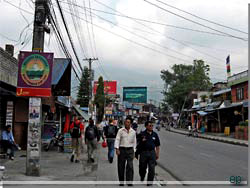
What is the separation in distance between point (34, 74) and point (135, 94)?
38.1 metres

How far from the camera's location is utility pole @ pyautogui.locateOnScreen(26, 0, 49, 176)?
942cm

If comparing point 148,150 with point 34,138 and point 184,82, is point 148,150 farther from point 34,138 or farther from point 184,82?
point 184,82

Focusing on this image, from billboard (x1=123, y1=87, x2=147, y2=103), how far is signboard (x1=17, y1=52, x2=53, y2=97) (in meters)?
37.4

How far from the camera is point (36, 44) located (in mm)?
10047

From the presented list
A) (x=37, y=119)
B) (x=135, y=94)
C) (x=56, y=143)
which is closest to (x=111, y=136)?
(x=37, y=119)

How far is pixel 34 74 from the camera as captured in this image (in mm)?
9844

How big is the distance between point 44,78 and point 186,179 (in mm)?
5166

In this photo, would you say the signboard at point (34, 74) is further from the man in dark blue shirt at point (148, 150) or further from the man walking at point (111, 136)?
the man walking at point (111, 136)

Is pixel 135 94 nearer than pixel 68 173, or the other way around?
pixel 68 173

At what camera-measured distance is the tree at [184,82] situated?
69188mm

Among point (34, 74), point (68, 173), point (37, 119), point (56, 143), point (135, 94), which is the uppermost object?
point (135, 94)

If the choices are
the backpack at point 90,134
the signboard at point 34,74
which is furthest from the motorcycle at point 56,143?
the signboard at point 34,74

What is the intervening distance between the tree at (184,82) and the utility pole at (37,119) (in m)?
58.3

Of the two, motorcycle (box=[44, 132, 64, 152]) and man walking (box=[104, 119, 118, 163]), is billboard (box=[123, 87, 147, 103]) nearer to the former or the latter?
motorcycle (box=[44, 132, 64, 152])
